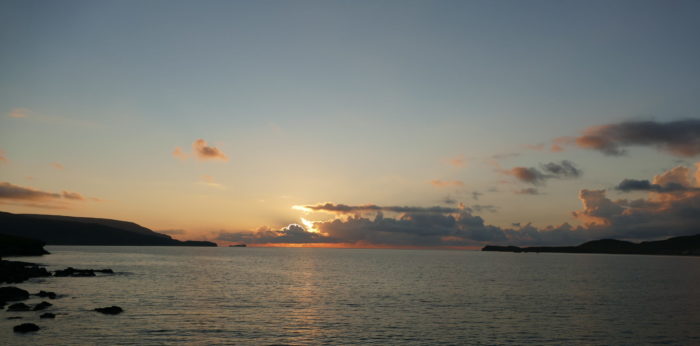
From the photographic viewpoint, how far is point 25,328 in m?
45.1

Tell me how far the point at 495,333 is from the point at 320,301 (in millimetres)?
33230

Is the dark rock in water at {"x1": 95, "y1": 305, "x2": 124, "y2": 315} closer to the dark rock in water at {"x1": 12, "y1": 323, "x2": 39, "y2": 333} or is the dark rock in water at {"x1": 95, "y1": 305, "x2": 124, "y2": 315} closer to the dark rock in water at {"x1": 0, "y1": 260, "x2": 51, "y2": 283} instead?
the dark rock in water at {"x1": 12, "y1": 323, "x2": 39, "y2": 333}

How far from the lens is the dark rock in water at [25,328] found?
44.8 meters

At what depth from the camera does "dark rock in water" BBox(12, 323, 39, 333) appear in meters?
44.8

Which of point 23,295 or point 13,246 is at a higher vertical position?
point 13,246

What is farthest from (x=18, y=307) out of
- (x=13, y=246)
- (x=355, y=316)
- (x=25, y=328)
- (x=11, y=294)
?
(x=13, y=246)

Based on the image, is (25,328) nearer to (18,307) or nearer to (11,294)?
(18,307)

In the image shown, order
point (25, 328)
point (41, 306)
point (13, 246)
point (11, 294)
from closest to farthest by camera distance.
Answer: point (25, 328)
point (41, 306)
point (11, 294)
point (13, 246)

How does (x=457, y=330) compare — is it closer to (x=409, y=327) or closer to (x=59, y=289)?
(x=409, y=327)

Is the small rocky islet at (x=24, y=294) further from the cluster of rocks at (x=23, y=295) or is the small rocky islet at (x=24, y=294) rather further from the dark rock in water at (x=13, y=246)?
the dark rock in water at (x=13, y=246)

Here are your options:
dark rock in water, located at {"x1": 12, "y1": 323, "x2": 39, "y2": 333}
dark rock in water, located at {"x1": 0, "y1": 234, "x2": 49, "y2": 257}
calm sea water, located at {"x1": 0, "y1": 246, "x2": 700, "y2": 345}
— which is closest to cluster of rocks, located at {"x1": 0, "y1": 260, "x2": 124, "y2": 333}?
dark rock in water, located at {"x1": 12, "y1": 323, "x2": 39, "y2": 333}

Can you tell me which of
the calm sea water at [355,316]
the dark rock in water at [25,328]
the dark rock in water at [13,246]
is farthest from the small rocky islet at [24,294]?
the dark rock in water at [13,246]

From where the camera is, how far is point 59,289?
80062 millimetres

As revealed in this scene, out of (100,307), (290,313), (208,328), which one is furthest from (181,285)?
(208,328)
